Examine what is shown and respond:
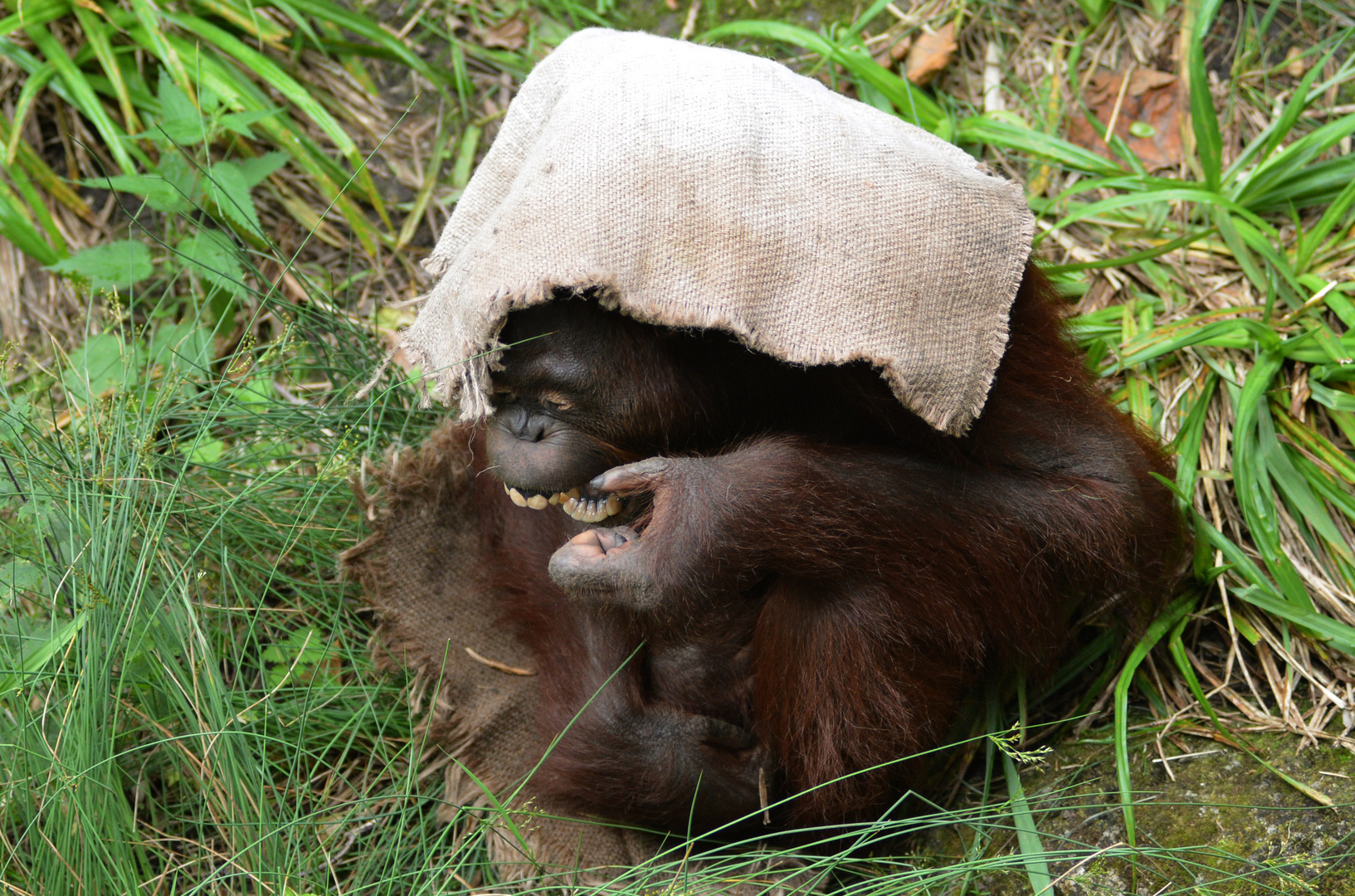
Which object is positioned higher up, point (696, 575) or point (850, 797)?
point (696, 575)

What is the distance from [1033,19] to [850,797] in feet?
7.46

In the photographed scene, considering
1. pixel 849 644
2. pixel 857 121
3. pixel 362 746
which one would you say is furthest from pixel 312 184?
pixel 849 644

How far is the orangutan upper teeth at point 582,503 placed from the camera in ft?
6.77

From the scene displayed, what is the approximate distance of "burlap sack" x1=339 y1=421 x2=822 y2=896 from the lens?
242cm

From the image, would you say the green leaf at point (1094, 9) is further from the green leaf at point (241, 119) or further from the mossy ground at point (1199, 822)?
the green leaf at point (241, 119)

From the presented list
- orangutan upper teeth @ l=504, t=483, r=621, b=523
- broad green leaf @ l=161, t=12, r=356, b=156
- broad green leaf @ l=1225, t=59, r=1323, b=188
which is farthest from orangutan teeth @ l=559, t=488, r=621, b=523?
broad green leaf @ l=1225, t=59, r=1323, b=188

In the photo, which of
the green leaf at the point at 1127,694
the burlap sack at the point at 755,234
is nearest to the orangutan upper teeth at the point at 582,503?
the burlap sack at the point at 755,234

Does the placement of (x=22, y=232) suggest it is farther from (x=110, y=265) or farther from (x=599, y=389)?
(x=599, y=389)

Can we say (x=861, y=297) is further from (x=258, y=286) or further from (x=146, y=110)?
(x=146, y=110)

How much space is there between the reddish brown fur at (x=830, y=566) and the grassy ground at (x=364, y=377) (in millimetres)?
173

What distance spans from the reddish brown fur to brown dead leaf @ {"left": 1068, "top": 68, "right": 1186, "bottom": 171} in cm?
104

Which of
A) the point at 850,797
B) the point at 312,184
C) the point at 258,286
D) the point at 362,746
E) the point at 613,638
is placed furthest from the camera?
the point at 312,184

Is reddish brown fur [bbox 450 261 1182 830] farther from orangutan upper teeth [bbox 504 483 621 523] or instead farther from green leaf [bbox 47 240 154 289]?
green leaf [bbox 47 240 154 289]

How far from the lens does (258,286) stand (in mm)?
3117
